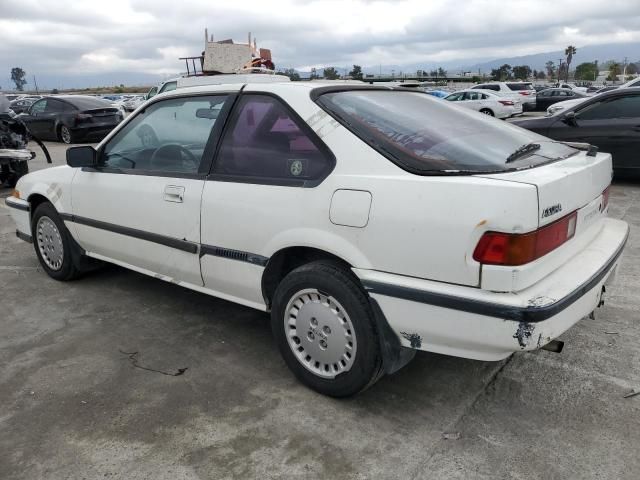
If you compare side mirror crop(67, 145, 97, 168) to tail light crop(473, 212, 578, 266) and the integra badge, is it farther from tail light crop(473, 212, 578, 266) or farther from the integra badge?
the integra badge

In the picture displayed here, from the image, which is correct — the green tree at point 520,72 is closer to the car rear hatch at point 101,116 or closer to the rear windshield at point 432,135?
the car rear hatch at point 101,116

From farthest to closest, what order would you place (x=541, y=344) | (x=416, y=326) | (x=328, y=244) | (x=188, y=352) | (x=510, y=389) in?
1. (x=188, y=352)
2. (x=510, y=389)
3. (x=328, y=244)
4. (x=416, y=326)
5. (x=541, y=344)

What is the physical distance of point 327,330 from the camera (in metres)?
2.67

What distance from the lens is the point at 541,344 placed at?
221 centimetres

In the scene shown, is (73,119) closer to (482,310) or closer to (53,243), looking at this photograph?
(53,243)

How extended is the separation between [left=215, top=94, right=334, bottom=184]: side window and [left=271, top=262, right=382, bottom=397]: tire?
1.59 feet

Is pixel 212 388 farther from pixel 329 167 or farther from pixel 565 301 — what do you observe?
pixel 565 301

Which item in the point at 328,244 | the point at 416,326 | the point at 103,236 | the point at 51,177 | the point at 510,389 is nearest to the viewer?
the point at 416,326

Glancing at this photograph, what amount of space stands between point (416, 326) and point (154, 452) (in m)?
1.24

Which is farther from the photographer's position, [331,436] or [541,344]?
[331,436]

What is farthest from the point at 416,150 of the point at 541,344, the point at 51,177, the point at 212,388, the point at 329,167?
the point at 51,177

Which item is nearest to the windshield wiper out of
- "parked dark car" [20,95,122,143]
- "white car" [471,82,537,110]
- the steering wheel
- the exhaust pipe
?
the exhaust pipe

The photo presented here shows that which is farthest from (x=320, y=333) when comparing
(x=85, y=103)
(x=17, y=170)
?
(x=85, y=103)

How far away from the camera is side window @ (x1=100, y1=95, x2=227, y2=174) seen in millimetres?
3260
